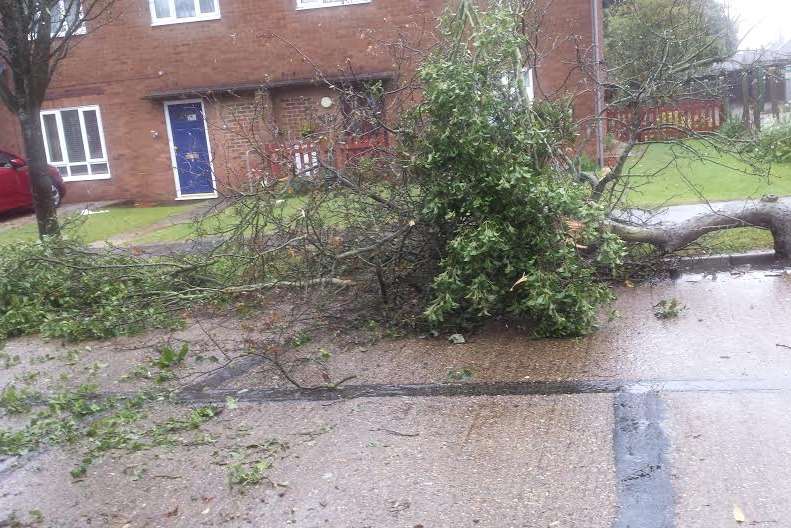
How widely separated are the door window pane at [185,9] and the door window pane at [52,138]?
431 centimetres

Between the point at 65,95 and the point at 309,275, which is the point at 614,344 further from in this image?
the point at 65,95

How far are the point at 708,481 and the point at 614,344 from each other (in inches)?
101

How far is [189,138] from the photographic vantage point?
→ 19.5 meters

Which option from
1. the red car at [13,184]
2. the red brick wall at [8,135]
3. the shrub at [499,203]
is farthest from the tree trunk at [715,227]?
the red brick wall at [8,135]

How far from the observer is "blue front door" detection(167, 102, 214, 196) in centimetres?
1928

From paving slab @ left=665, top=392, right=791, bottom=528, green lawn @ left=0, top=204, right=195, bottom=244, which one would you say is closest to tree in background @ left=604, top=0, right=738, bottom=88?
paving slab @ left=665, top=392, right=791, bottom=528

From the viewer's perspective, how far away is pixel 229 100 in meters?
18.9

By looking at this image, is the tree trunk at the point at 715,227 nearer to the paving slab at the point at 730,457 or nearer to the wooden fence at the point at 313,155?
the wooden fence at the point at 313,155

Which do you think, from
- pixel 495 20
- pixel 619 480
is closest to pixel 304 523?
pixel 619 480

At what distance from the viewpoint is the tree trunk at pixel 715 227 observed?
28.7ft

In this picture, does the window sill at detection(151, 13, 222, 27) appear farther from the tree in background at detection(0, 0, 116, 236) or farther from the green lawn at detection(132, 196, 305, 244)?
the green lawn at detection(132, 196, 305, 244)

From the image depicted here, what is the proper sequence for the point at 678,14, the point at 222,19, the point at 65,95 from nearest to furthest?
the point at 678,14, the point at 222,19, the point at 65,95

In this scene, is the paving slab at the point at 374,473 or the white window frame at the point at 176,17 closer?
the paving slab at the point at 374,473

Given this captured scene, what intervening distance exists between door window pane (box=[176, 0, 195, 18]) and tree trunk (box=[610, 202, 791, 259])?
13.3 metres
